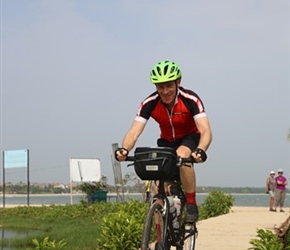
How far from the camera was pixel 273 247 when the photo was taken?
720cm

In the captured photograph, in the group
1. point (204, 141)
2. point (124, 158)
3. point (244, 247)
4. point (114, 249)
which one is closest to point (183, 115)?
point (204, 141)

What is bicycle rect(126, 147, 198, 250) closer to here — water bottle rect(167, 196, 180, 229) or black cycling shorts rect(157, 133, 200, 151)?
water bottle rect(167, 196, 180, 229)

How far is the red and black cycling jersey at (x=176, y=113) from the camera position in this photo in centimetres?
535

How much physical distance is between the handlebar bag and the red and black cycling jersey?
0.59m

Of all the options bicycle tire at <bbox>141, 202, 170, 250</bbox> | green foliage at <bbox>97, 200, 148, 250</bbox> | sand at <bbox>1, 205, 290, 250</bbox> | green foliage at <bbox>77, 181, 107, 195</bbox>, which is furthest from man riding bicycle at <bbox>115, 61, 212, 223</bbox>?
green foliage at <bbox>77, 181, 107, 195</bbox>

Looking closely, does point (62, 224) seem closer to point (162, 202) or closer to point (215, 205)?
point (215, 205)

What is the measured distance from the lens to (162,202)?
5.12 metres

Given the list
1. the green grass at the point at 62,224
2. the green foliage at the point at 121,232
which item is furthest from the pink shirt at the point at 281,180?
the green foliage at the point at 121,232

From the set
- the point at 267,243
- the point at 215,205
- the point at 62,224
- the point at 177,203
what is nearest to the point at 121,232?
the point at 267,243

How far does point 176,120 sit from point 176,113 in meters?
0.07

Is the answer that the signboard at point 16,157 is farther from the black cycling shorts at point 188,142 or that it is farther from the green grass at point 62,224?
the black cycling shorts at point 188,142

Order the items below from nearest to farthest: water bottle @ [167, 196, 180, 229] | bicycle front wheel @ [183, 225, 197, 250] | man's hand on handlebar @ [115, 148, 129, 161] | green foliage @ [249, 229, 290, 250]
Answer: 1. man's hand on handlebar @ [115, 148, 129, 161]
2. water bottle @ [167, 196, 180, 229]
3. bicycle front wheel @ [183, 225, 197, 250]
4. green foliage @ [249, 229, 290, 250]

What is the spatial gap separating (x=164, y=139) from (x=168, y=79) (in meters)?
0.69

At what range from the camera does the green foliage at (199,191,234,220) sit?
60.7 feet
